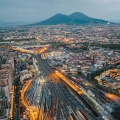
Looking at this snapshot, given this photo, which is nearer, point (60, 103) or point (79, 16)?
point (60, 103)

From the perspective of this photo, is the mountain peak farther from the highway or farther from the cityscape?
the highway

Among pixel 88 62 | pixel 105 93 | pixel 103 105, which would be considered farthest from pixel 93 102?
pixel 88 62

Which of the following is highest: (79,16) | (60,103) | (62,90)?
(60,103)

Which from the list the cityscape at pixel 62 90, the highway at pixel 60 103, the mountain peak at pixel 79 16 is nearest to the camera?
the highway at pixel 60 103

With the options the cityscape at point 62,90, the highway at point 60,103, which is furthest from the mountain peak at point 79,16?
the highway at point 60,103

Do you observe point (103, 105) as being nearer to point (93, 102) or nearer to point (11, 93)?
point (93, 102)

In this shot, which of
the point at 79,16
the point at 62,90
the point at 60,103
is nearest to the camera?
the point at 60,103

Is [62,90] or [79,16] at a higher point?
[62,90]

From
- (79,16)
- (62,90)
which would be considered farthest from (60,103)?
(79,16)

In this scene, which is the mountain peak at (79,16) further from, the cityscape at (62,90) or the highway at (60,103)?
the highway at (60,103)

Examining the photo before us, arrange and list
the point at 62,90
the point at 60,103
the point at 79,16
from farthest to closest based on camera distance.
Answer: the point at 79,16 < the point at 62,90 < the point at 60,103

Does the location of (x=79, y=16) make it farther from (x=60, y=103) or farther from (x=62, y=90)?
(x=60, y=103)
